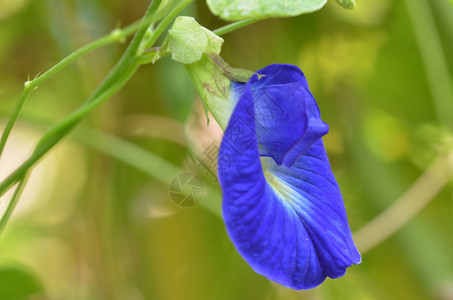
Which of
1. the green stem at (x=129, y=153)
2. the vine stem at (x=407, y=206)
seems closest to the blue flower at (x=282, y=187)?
the green stem at (x=129, y=153)

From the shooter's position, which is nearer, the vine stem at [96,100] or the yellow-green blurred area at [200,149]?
the vine stem at [96,100]

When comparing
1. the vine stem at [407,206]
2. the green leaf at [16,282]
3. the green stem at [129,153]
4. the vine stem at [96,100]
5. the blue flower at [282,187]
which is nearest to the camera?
the blue flower at [282,187]

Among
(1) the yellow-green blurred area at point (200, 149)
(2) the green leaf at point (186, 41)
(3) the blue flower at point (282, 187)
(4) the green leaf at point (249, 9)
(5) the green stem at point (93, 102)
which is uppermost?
(4) the green leaf at point (249, 9)

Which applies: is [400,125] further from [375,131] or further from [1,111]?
[1,111]

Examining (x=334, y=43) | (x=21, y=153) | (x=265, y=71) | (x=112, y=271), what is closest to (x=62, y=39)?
(x=21, y=153)

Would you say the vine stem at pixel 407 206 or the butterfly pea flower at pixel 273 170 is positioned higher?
the butterfly pea flower at pixel 273 170

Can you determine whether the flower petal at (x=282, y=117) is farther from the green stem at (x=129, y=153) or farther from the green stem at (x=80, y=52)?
the green stem at (x=129, y=153)
